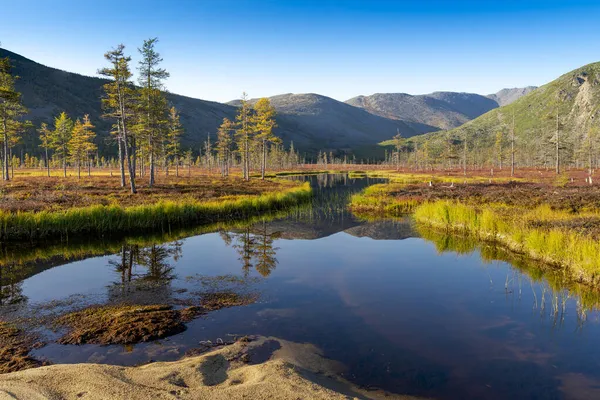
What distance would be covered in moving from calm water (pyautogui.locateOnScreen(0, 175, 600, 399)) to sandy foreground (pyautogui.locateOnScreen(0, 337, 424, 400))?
792 mm

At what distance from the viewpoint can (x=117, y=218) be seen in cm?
2158

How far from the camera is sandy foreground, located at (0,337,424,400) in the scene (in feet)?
15.9

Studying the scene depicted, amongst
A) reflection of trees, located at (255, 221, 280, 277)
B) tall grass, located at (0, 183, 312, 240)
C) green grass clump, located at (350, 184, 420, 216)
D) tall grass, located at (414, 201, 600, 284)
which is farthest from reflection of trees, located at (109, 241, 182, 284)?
green grass clump, located at (350, 184, 420, 216)

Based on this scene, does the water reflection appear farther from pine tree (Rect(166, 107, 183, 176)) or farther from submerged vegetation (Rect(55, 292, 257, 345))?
pine tree (Rect(166, 107, 183, 176))

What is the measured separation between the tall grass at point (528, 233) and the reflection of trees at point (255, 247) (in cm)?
1099

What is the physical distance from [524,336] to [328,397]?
609 cm

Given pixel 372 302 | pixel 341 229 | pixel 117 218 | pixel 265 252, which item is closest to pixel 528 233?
pixel 372 302

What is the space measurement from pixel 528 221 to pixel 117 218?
75.6 ft

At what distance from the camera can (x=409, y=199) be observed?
32312 mm

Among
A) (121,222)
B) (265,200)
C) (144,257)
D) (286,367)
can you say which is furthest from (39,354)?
(265,200)

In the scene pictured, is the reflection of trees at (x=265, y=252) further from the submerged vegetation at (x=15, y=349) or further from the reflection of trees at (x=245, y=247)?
the submerged vegetation at (x=15, y=349)

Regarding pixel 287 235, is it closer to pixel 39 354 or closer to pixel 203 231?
pixel 203 231

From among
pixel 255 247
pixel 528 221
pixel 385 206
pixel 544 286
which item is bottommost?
pixel 544 286

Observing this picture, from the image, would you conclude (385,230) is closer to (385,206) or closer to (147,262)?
(385,206)
